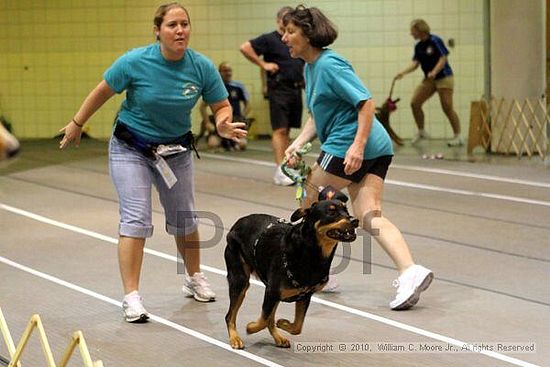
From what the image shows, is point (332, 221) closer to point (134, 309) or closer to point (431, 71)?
point (134, 309)

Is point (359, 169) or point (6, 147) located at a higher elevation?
point (6, 147)

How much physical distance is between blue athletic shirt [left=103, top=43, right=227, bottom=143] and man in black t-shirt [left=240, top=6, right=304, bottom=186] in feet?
16.4

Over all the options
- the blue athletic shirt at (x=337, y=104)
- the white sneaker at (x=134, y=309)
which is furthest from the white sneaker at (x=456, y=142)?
the white sneaker at (x=134, y=309)

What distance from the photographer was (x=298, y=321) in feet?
16.2

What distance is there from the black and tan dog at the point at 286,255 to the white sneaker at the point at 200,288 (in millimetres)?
891

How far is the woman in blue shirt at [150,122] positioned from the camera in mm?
5527

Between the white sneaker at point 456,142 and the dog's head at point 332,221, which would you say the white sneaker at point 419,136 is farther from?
the dog's head at point 332,221

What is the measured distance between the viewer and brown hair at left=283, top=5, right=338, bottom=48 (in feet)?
18.5

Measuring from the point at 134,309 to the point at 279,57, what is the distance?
5672 millimetres

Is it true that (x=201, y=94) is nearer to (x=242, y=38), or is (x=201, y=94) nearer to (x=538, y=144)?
(x=538, y=144)

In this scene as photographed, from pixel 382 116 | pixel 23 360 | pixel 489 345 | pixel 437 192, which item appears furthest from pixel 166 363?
pixel 382 116

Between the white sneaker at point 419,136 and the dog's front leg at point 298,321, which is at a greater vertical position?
the dog's front leg at point 298,321

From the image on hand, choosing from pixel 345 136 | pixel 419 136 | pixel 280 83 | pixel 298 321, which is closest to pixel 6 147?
pixel 298 321
